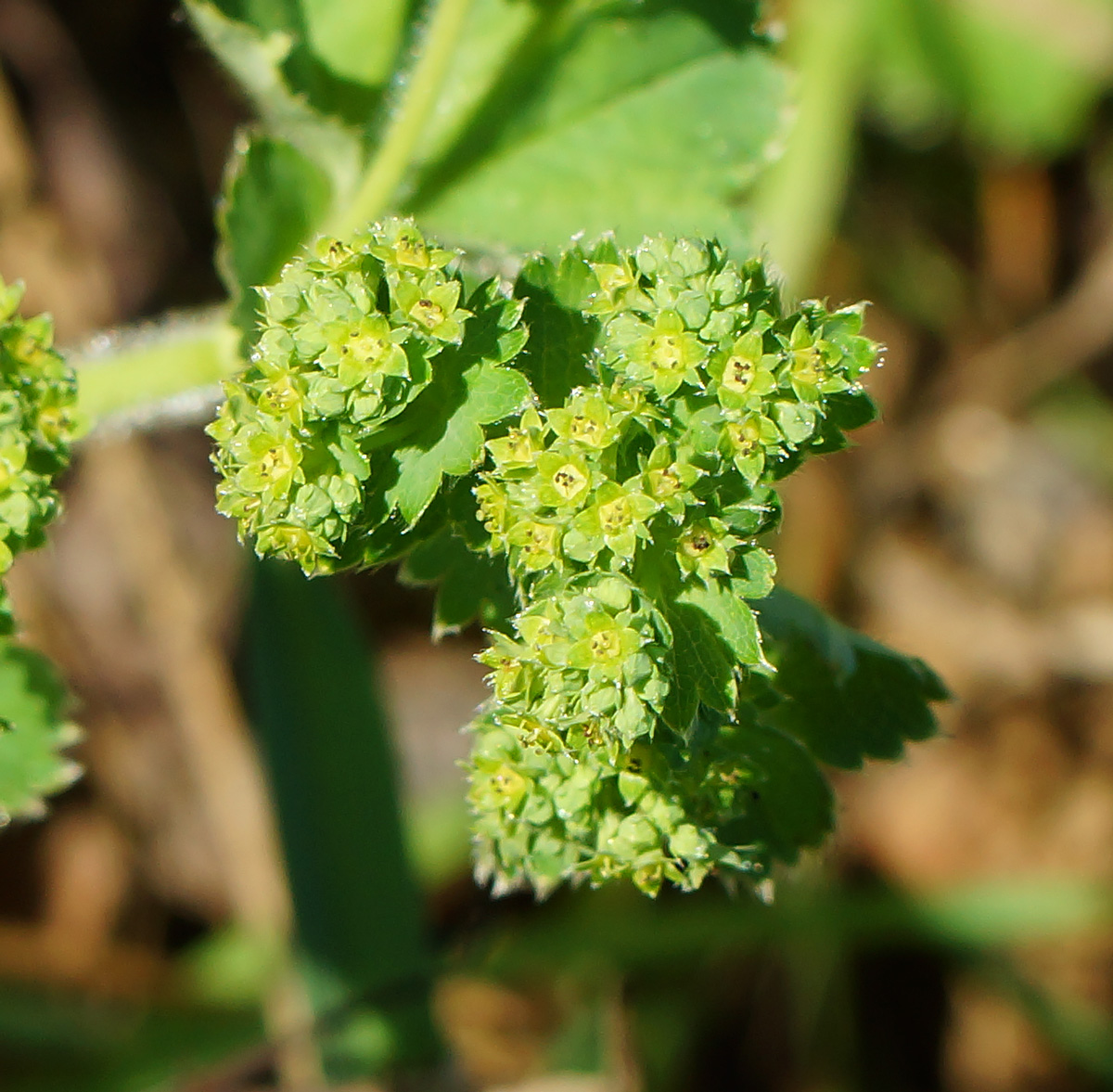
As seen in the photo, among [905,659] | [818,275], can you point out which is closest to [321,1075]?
[905,659]

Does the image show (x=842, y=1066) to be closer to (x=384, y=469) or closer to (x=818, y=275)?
(x=818, y=275)

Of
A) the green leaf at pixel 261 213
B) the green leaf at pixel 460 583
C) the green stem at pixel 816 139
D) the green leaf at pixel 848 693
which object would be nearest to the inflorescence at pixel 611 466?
the green leaf at pixel 460 583

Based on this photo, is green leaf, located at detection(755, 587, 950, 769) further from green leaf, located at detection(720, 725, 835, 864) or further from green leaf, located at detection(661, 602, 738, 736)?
green leaf, located at detection(661, 602, 738, 736)

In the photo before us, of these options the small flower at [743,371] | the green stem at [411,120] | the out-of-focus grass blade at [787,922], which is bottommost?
the out-of-focus grass blade at [787,922]

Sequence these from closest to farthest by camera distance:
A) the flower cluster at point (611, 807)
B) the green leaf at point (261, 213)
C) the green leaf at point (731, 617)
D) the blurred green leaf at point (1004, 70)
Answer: the green leaf at point (731, 617), the flower cluster at point (611, 807), the green leaf at point (261, 213), the blurred green leaf at point (1004, 70)

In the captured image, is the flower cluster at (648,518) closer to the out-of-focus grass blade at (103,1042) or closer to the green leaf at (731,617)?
the green leaf at (731,617)

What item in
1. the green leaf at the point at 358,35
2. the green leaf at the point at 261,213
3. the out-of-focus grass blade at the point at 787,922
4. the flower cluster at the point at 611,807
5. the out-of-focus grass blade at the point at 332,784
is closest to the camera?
the flower cluster at the point at 611,807
